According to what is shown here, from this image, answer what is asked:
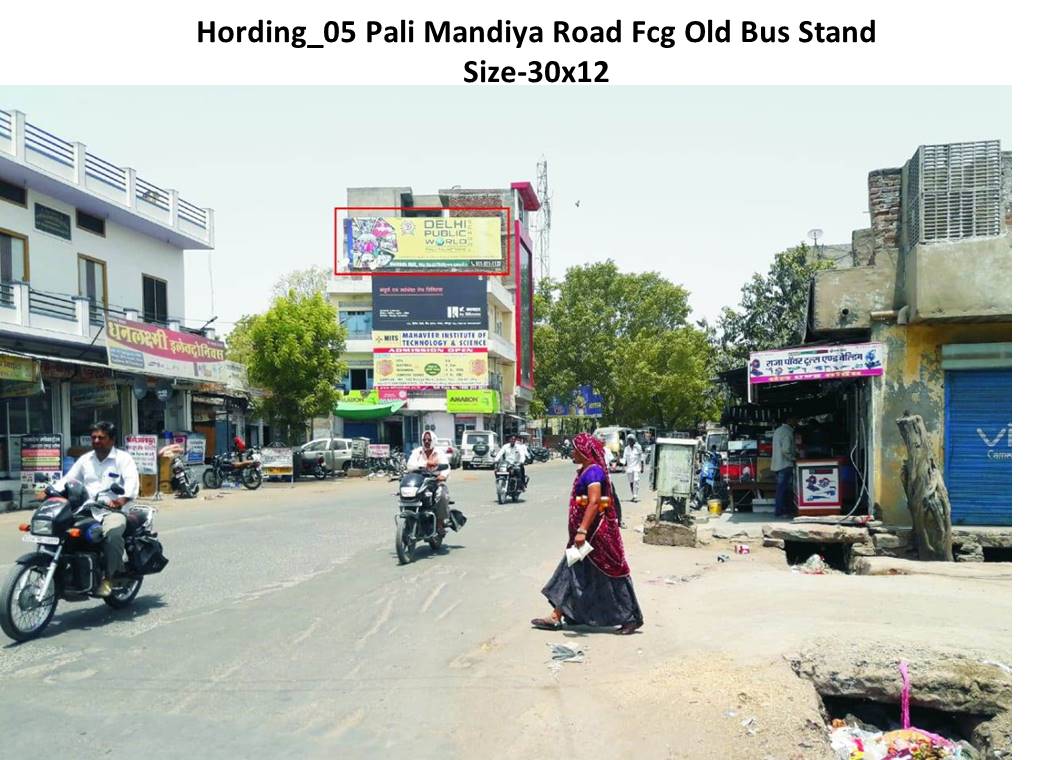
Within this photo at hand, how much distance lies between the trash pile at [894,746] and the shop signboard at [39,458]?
18.7 m

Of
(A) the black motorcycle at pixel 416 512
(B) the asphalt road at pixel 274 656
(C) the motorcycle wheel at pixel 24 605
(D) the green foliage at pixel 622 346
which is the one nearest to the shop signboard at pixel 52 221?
(B) the asphalt road at pixel 274 656

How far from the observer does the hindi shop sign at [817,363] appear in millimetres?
11688

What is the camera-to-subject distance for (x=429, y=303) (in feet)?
157

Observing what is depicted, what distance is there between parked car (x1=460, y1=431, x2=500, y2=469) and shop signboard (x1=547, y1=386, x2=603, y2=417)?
28127 mm

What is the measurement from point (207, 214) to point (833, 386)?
70.4ft

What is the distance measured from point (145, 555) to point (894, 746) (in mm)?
6053

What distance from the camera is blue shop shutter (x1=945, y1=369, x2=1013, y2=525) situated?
11.3 m

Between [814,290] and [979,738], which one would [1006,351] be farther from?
[979,738]

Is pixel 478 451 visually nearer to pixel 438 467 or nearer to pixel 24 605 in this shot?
pixel 438 467

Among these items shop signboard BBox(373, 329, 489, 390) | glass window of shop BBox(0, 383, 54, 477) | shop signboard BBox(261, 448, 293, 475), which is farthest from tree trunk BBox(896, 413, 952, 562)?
shop signboard BBox(373, 329, 489, 390)

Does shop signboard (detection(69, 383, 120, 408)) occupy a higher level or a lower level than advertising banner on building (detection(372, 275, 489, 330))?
lower

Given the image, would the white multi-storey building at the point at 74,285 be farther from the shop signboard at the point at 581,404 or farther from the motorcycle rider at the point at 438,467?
the shop signboard at the point at 581,404

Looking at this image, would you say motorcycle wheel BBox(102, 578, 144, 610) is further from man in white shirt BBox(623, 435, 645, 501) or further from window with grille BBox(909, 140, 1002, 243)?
man in white shirt BBox(623, 435, 645, 501)

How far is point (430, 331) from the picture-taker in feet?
156
